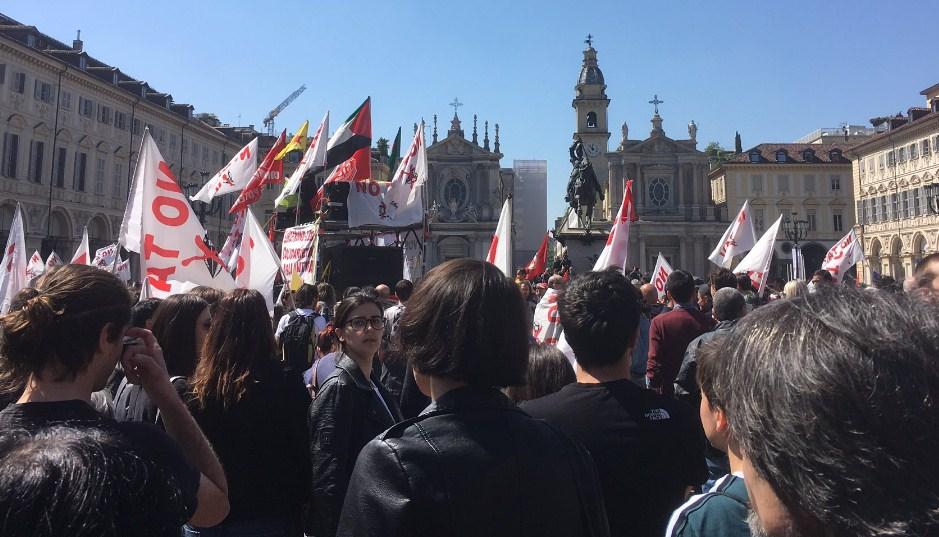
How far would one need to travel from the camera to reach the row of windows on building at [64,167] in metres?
33.6

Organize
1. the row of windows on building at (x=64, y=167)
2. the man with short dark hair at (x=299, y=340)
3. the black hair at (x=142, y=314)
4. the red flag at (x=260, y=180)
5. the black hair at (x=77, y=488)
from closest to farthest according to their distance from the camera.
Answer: the black hair at (x=77, y=488) < the black hair at (x=142, y=314) < the man with short dark hair at (x=299, y=340) < the red flag at (x=260, y=180) < the row of windows on building at (x=64, y=167)

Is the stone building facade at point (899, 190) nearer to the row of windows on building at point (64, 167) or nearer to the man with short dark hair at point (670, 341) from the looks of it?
the man with short dark hair at point (670, 341)

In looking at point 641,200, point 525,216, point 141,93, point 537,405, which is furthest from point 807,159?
point 537,405

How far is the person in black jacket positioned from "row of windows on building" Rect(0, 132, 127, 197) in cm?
3896

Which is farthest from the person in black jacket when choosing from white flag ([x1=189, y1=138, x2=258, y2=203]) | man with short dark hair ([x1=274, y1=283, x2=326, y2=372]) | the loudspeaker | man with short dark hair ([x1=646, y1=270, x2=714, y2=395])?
the loudspeaker

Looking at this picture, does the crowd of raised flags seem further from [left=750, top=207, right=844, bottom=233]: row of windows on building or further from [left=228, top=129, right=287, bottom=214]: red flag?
[left=750, top=207, right=844, bottom=233]: row of windows on building

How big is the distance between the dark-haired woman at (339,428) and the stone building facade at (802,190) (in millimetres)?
64172

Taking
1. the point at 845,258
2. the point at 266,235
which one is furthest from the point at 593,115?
the point at 266,235

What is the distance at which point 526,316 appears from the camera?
197 cm

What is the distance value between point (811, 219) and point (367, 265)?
194ft

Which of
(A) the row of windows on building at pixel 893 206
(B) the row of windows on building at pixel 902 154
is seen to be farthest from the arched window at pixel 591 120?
(A) the row of windows on building at pixel 893 206

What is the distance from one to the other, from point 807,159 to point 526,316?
69189 millimetres

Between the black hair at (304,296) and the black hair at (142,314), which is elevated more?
the black hair at (304,296)

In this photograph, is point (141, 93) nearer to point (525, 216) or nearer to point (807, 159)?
point (525, 216)
